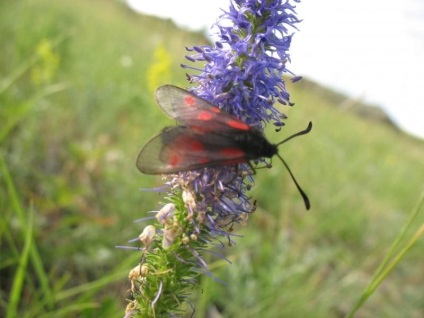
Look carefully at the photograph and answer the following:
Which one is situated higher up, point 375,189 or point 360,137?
point 375,189

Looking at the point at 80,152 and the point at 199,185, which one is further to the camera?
the point at 80,152

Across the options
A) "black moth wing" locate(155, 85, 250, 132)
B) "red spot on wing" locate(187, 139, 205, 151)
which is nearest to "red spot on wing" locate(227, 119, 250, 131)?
"black moth wing" locate(155, 85, 250, 132)

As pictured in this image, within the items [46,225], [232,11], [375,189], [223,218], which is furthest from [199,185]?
[375,189]

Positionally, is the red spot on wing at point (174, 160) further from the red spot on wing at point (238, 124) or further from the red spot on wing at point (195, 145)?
the red spot on wing at point (238, 124)

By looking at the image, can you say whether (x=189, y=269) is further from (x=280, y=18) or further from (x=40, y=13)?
(x=40, y=13)

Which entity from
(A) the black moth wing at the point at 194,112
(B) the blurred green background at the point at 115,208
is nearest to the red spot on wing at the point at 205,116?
(A) the black moth wing at the point at 194,112

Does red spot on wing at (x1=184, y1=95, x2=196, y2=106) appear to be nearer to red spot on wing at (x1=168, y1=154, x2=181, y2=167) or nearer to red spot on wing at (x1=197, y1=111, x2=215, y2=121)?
red spot on wing at (x1=197, y1=111, x2=215, y2=121)

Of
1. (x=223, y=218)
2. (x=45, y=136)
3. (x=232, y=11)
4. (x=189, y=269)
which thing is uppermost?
(x=232, y=11)
